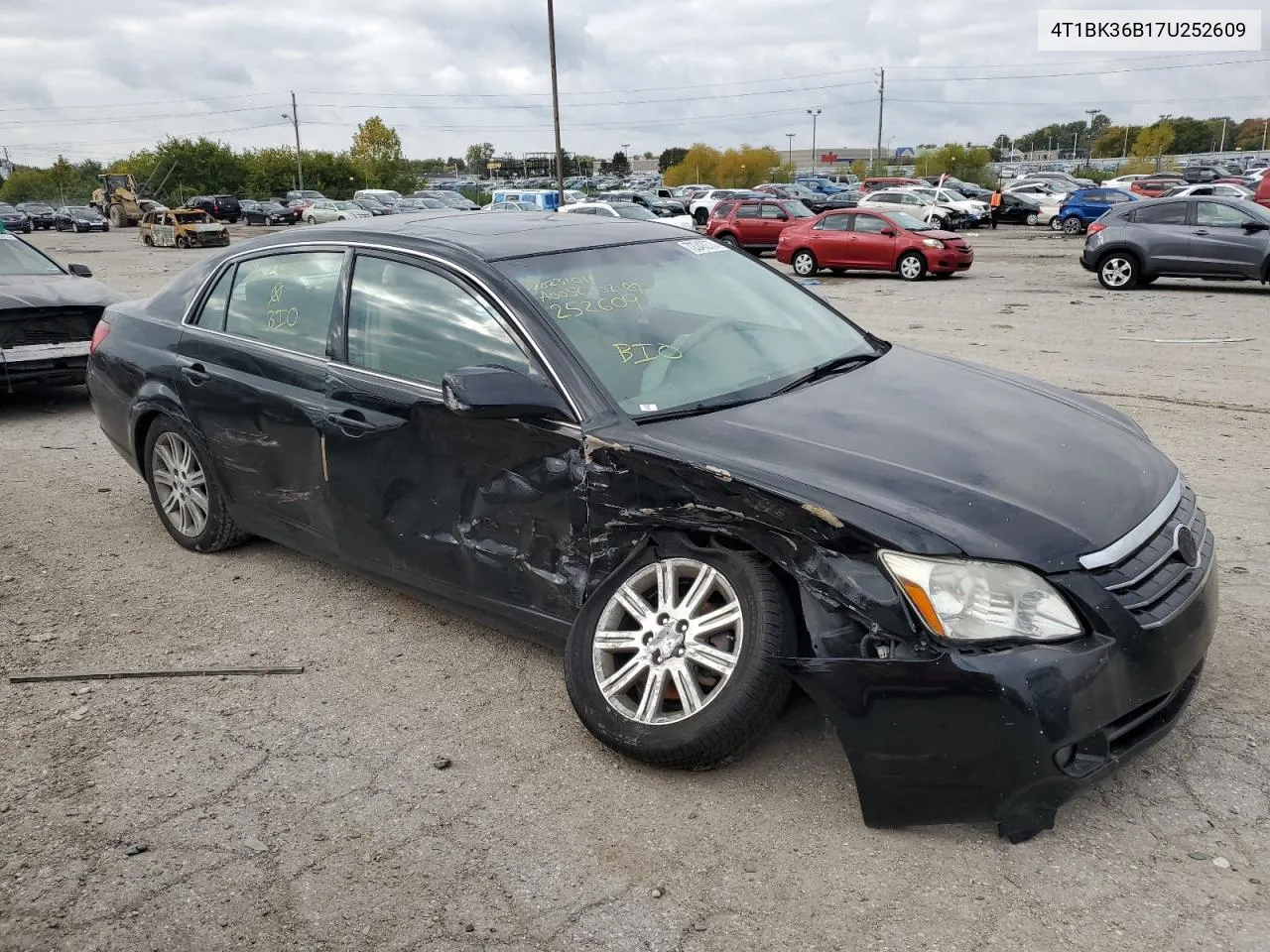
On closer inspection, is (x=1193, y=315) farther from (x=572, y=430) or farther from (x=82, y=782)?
(x=82, y=782)

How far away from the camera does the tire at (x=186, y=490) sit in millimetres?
4934

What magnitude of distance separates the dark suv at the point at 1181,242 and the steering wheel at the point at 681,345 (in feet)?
49.9

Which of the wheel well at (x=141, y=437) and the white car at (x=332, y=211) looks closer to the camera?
the wheel well at (x=141, y=437)

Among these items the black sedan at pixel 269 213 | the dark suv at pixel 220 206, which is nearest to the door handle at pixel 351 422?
the black sedan at pixel 269 213

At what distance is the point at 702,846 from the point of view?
288 cm

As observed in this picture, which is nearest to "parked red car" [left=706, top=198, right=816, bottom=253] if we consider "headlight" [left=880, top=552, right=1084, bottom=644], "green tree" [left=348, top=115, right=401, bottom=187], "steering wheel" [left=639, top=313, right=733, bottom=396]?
"steering wheel" [left=639, top=313, right=733, bottom=396]

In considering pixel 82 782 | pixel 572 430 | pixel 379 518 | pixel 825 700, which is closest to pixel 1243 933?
pixel 825 700

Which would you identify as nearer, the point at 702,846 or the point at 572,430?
the point at 702,846

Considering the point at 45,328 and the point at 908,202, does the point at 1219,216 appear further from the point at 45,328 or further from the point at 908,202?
the point at 908,202

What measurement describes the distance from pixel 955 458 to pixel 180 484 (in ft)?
12.1

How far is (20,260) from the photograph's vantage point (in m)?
9.41

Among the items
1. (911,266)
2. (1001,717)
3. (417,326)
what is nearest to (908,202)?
(911,266)

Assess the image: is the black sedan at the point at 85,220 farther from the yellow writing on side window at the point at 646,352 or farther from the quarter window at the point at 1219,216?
the yellow writing on side window at the point at 646,352

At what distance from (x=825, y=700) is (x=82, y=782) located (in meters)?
2.29
